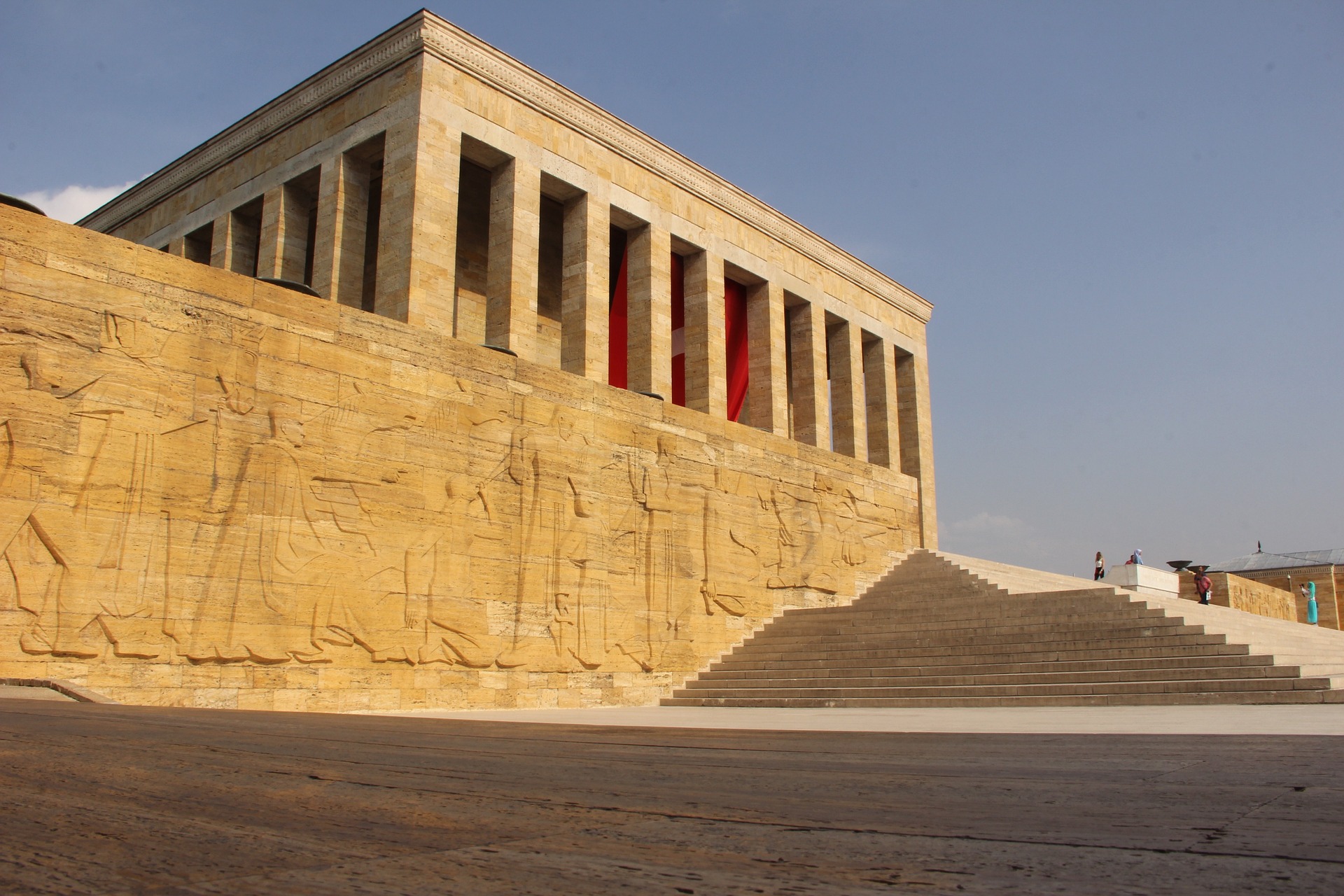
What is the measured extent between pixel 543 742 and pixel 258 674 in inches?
281

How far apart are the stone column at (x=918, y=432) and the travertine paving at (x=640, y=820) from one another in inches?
949

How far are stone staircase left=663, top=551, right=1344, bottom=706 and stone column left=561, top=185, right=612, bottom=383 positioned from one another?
19.6ft

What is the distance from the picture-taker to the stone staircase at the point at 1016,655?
411 inches

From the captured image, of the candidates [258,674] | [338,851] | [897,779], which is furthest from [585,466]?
[338,851]

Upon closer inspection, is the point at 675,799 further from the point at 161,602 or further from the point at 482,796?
the point at 161,602

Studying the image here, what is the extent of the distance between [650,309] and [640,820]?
1893 cm

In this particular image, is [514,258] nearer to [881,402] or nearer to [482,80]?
[482,80]

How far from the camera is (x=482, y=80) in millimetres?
18188

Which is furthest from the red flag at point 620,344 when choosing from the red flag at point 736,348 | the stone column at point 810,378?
the stone column at point 810,378

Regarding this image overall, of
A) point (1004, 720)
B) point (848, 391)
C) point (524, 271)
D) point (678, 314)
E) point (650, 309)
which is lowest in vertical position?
point (1004, 720)

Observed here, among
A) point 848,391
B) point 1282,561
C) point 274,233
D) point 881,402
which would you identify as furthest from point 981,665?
point 1282,561

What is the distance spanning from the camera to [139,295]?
9.71 m

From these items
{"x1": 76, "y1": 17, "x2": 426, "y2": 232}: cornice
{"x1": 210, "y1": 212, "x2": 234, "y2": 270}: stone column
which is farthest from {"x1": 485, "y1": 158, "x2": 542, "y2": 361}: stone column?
{"x1": 210, "y1": 212, "x2": 234, "y2": 270}: stone column

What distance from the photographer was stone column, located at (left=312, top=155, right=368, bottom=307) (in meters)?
17.5
